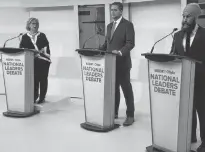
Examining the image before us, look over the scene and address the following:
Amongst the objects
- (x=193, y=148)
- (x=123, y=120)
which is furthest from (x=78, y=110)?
(x=193, y=148)

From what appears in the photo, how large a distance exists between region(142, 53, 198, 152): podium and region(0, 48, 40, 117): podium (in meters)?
2.08

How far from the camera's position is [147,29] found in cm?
534

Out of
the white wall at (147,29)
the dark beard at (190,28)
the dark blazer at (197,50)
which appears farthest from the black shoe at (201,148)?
the white wall at (147,29)

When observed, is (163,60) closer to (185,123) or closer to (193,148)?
(185,123)

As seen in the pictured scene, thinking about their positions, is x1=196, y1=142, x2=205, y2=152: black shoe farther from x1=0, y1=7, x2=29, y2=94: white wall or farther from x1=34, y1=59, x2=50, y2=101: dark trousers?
x1=0, y1=7, x2=29, y2=94: white wall

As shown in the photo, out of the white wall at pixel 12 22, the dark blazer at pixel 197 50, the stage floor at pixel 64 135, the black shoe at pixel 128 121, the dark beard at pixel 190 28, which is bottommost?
the stage floor at pixel 64 135

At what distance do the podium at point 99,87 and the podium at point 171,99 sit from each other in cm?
76

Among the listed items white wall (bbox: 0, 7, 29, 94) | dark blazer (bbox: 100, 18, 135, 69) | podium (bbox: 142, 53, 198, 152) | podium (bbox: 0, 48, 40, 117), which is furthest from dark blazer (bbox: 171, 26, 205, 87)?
white wall (bbox: 0, 7, 29, 94)

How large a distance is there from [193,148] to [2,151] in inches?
73.0

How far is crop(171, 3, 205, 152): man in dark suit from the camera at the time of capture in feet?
9.41

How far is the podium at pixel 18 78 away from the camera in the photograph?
4.47m

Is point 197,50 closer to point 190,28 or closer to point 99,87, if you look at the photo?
point 190,28

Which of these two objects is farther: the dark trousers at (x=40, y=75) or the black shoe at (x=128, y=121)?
the dark trousers at (x=40, y=75)

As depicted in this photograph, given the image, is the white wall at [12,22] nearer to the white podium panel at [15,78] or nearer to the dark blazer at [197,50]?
the white podium panel at [15,78]
